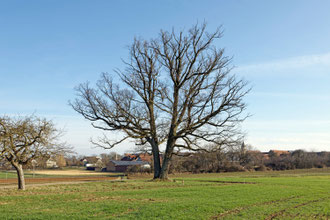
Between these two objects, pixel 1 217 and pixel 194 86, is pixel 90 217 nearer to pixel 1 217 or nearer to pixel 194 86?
pixel 1 217

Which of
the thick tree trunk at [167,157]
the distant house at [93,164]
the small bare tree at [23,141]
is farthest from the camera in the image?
the distant house at [93,164]

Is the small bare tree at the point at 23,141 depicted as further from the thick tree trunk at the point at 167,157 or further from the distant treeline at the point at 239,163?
the distant treeline at the point at 239,163

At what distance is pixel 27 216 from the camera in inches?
501

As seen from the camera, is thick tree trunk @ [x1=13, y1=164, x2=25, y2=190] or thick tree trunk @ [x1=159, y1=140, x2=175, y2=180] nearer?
thick tree trunk @ [x1=13, y1=164, x2=25, y2=190]

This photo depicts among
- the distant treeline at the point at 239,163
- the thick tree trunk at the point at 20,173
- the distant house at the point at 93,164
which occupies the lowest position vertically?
the distant house at the point at 93,164

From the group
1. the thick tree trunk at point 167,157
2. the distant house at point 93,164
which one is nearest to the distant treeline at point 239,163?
the thick tree trunk at point 167,157

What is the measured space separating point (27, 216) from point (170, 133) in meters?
23.0

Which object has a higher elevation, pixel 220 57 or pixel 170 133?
pixel 220 57

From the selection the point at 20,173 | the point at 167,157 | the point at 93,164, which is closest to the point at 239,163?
the point at 167,157

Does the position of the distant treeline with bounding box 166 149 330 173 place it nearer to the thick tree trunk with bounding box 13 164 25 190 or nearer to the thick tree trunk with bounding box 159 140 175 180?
the thick tree trunk with bounding box 159 140 175 180

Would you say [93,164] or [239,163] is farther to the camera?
[93,164]

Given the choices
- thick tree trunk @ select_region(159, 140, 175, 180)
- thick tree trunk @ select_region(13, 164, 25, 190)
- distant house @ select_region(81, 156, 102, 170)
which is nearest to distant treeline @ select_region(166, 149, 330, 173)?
thick tree trunk @ select_region(159, 140, 175, 180)

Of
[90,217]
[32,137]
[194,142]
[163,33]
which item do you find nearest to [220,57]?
[163,33]

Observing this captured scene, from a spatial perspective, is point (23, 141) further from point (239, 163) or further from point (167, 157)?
point (239, 163)
